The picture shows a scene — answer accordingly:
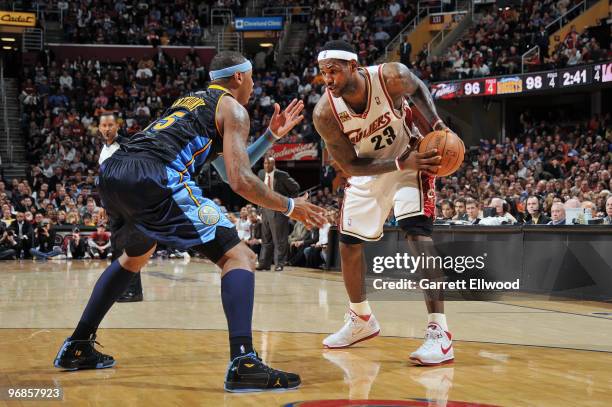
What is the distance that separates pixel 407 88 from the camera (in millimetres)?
4992

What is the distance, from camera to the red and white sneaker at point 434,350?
4.51 m

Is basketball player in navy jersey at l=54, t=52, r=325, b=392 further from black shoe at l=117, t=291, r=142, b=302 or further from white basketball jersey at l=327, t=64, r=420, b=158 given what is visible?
black shoe at l=117, t=291, r=142, b=302

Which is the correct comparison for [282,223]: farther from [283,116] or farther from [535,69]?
[535,69]

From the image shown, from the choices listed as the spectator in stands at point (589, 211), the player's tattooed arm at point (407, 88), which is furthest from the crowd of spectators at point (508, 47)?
the player's tattooed arm at point (407, 88)

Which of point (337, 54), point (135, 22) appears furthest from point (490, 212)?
point (135, 22)

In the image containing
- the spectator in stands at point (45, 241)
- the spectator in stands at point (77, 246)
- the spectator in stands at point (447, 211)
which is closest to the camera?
the spectator in stands at point (447, 211)

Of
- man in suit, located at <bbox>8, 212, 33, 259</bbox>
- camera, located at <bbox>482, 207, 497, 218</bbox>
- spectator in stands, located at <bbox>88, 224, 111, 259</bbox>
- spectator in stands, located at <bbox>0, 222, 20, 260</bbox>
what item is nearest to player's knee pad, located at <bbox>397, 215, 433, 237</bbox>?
camera, located at <bbox>482, 207, 497, 218</bbox>

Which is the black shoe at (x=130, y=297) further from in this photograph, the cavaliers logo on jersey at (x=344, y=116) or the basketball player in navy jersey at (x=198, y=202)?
the cavaliers logo on jersey at (x=344, y=116)

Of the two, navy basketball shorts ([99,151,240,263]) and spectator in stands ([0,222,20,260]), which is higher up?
navy basketball shorts ([99,151,240,263])

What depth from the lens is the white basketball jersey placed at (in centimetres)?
497

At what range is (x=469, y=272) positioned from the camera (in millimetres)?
9805

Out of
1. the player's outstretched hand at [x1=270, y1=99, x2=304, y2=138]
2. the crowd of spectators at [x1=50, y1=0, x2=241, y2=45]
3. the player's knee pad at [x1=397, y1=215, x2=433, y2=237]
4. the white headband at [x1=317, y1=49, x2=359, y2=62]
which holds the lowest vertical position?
the player's knee pad at [x1=397, y1=215, x2=433, y2=237]

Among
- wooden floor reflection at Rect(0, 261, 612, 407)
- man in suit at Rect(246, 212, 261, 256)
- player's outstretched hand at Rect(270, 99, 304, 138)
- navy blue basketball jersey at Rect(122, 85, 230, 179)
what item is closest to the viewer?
wooden floor reflection at Rect(0, 261, 612, 407)

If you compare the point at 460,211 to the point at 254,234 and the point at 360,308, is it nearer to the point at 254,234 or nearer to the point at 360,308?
the point at 254,234
